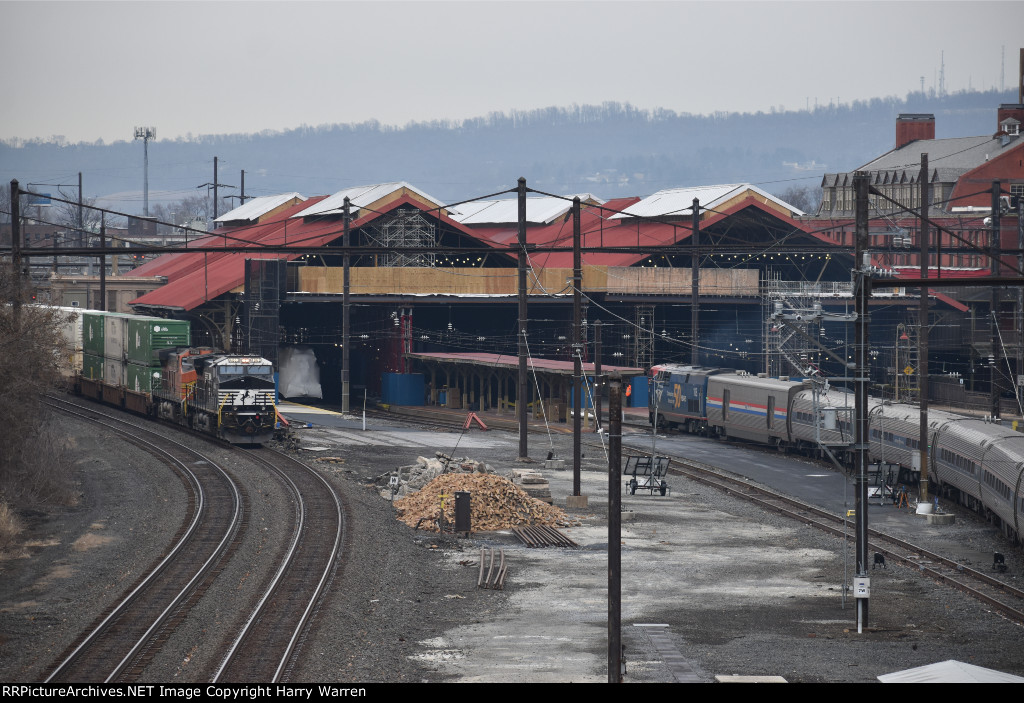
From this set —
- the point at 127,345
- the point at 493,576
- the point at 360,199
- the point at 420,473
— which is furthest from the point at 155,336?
the point at 493,576

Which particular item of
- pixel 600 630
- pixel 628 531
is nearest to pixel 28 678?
pixel 600 630

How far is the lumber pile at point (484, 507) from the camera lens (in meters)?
37.1

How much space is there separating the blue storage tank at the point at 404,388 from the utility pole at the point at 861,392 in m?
53.7

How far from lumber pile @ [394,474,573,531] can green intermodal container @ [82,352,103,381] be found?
33.9 m

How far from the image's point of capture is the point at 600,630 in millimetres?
24953

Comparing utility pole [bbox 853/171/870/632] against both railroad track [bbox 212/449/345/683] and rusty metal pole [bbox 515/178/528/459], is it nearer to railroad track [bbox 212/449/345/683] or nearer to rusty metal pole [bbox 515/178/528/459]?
railroad track [bbox 212/449/345/683]

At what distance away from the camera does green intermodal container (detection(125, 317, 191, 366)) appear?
5694 cm

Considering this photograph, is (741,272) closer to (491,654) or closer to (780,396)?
(780,396)

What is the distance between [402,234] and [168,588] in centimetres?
5354

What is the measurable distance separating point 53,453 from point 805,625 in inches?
1048

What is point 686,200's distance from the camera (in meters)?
87.2

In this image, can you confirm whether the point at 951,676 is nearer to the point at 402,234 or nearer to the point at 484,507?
the point at 484,507

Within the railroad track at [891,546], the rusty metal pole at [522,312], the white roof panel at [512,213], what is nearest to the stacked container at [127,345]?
the rusty metal pole at [522,312]

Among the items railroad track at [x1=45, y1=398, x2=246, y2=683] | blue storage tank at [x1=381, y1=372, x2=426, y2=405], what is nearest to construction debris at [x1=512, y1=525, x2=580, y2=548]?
railroad track at [x1=45, y1=398, x2=246, y2=683]
